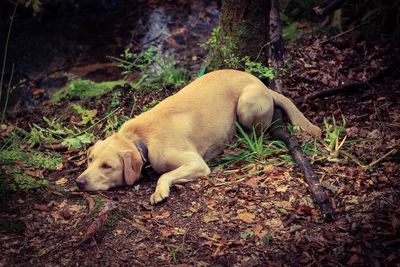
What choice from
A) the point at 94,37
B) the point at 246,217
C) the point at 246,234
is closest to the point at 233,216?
the point at 246,217

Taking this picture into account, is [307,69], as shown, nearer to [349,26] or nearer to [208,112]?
[349,26]

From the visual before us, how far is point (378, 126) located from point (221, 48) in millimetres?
2469

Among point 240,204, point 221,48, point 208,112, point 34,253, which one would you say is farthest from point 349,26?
point 34,253

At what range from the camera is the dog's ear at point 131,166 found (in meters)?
5.30

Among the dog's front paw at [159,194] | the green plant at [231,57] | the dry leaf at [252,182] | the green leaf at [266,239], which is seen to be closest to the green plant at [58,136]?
the dog's front paw at [159,194]

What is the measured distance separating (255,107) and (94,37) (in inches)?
302

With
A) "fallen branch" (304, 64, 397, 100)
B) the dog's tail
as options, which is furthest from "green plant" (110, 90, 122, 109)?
"fallen branch" (304, 64, 397, 100)

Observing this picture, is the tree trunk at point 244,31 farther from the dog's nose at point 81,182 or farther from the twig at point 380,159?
the dog's nose at point 81,182

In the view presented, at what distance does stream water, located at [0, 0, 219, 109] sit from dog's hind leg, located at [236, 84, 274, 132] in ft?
11.4

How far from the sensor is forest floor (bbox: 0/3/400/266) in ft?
13.8

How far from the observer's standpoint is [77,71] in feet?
35.6

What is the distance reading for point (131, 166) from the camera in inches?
209

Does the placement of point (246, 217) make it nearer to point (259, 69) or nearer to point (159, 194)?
point (159, 194)

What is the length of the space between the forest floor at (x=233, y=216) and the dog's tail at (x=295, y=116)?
16 cm
